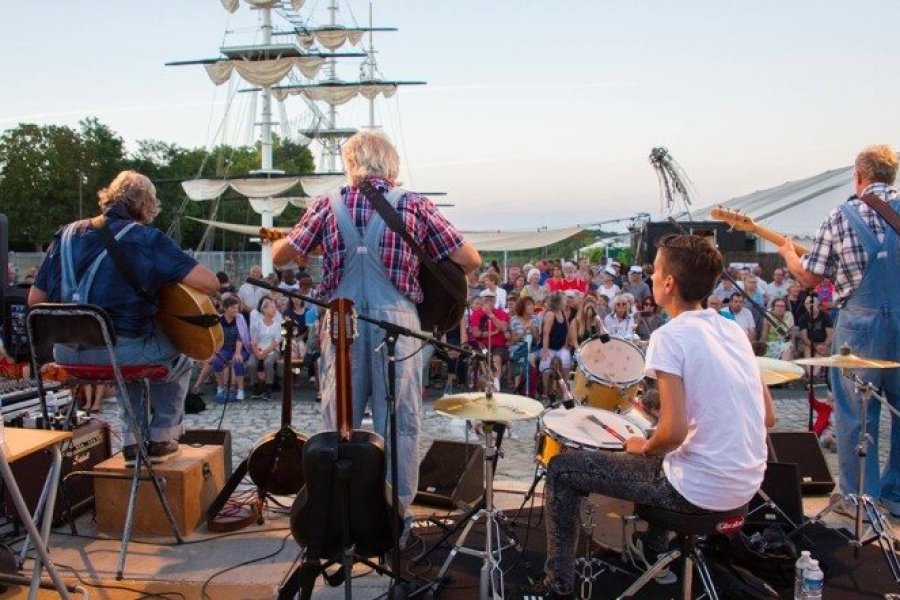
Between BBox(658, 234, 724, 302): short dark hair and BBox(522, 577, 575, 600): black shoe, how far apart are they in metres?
1.49

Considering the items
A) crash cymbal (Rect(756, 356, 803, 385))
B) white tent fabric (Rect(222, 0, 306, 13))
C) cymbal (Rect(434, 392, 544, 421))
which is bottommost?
cymbal (Rect(434, 392, 544, 421))

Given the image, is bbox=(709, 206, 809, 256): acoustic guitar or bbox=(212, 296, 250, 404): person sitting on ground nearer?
bbox=(709, 206, 809, 256): acoustic guitar

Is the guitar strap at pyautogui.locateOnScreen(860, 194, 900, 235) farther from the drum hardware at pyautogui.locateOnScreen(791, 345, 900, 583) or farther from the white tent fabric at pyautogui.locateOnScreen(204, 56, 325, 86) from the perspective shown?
the white tent fabric at pyautogui.locateOnScreen(204, 56, 325, 86)

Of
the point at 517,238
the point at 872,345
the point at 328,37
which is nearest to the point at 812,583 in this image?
the point at 872,345

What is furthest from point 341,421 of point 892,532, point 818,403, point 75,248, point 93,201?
point 93,201

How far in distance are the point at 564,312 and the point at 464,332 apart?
1388 millimetres

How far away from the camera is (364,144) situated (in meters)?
3.91

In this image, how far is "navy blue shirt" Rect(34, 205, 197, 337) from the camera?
4.14 meters

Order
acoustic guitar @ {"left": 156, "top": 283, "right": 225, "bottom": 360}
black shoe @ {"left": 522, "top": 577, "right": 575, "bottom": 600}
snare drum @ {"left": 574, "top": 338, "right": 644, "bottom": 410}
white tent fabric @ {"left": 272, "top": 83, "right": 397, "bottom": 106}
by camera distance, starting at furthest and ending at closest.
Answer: white tent fabric @ {"left": 272, "top": 83, "right": 397, "bottom": 106} < snare drum @ {"left": 574, "top": 338, "right": 644, "bottom": 410} < acoustic guitar @ {"left": 156, "top": 283, "right": 225, "bottom": 360} < black shoe @ {"left": 522, "top": 577, "right": 575, "bottom": 600}

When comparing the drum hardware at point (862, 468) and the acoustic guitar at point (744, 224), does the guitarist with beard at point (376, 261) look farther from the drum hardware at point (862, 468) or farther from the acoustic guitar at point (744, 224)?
the drum hardware at point (862, 468)

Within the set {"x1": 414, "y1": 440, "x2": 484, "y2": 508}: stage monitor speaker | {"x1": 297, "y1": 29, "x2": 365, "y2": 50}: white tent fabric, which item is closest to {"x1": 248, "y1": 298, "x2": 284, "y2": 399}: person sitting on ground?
{"x1": 414, "y1": 440, "x2": 484, "y2": 508}: stage monitor speaker

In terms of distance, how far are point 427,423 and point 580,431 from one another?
15.6 feet

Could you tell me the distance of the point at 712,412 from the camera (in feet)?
9.80

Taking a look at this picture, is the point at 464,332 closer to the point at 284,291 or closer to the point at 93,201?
the point at 284,291
